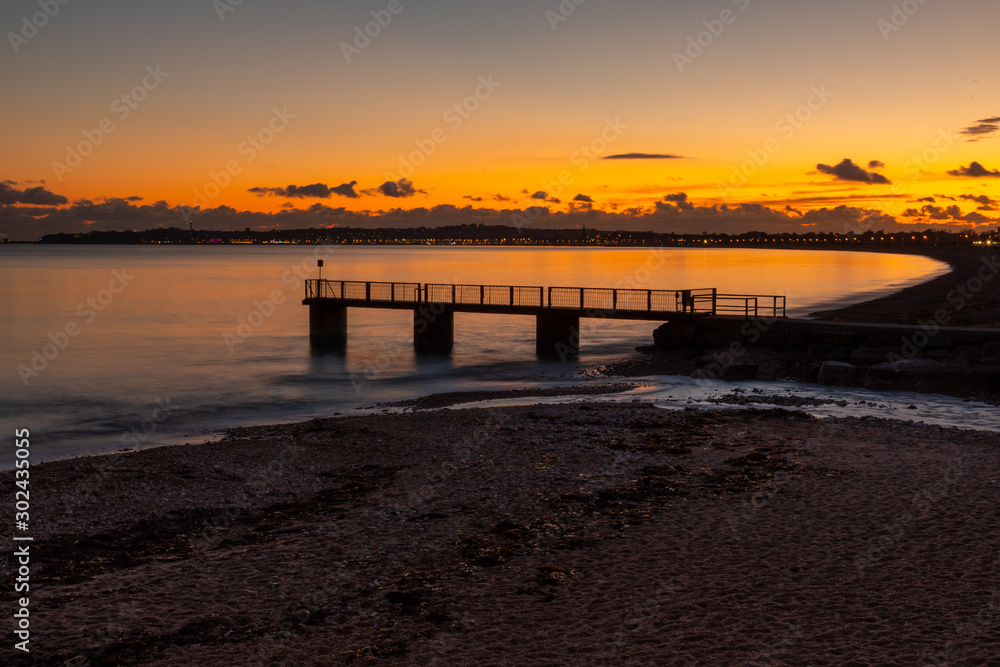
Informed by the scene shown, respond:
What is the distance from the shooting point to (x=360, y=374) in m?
30.5

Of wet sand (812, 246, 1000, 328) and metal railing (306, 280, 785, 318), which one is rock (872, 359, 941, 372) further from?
wet sand (812, 246, 1000, 328)

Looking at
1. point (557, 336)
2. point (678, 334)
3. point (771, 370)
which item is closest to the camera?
point (771, 370)

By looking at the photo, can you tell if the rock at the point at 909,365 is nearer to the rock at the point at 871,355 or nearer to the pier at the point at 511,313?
the rock at the point at 871,355

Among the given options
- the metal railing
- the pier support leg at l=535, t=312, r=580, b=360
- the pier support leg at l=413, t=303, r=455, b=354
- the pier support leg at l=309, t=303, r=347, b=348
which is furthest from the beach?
the pier support leg at l=309, t=303, r=347, b=348

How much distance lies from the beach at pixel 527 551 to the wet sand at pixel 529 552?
0.04m

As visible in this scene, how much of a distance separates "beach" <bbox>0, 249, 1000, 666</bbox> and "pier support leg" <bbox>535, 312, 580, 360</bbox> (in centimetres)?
1686

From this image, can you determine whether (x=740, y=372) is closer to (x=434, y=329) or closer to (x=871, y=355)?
(x=871, y=355)

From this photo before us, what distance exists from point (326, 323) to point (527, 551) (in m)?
30.9

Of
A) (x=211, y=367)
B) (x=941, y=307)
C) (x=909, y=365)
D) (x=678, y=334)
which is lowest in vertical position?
(x=211, y=367)

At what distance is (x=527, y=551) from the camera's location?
10.1 m

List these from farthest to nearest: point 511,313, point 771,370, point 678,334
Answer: point 511,313 < point 678,334 < point 771,370

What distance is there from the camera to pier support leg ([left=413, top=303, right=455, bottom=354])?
1417 inches

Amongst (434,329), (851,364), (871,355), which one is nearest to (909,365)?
(851,364)

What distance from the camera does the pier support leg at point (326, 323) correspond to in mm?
39156
